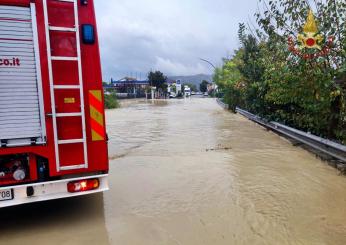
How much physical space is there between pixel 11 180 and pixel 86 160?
3.09 ft

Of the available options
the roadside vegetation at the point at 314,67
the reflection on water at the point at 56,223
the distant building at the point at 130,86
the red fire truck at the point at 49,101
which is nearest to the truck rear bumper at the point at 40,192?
the red fire truck at the point at 49,101

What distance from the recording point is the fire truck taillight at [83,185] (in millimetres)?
4828

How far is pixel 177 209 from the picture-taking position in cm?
559

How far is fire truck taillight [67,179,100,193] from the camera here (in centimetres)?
483

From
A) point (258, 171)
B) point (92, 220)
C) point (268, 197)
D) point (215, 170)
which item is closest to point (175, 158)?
point (215, 170)

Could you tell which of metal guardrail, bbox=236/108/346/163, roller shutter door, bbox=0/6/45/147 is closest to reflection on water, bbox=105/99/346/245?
metal guardrail, bbox=236/108/346/163

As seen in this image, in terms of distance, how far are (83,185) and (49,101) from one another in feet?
3.94

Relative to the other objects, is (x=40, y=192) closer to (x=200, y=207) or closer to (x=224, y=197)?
(x=200, y=207)

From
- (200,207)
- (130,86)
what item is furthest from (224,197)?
(130,86)

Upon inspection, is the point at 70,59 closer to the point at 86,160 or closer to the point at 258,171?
the point at 86,160

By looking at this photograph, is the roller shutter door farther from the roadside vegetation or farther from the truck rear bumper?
the roadside vegetation

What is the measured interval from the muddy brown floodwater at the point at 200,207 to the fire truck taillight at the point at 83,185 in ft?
1.82

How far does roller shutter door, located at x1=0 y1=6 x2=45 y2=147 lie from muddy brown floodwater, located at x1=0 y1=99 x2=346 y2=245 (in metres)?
1.40

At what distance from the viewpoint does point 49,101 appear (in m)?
4.58
